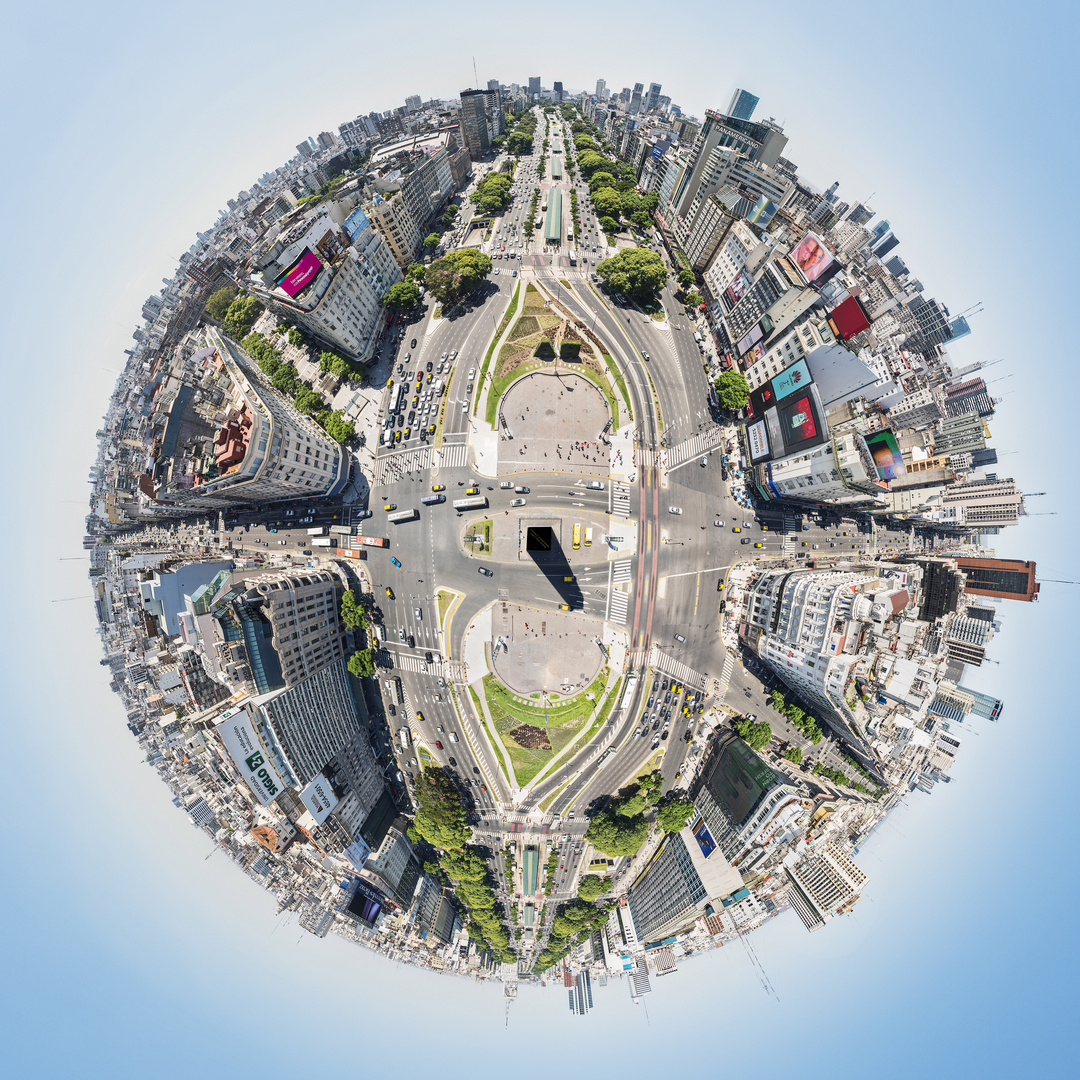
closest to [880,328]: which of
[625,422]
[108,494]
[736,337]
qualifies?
[736,337]

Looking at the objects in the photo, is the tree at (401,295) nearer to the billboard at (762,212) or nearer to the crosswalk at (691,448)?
the crosswalk at (691,448)

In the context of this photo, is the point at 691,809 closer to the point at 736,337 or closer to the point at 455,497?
the point at 455,497

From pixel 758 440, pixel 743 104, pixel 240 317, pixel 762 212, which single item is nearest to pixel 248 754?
pixel 240 317

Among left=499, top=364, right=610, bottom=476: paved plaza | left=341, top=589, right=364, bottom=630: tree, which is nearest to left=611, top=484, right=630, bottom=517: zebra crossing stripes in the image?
left=499, top=364, right=610, bottom=476: paved plaza

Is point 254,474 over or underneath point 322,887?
over

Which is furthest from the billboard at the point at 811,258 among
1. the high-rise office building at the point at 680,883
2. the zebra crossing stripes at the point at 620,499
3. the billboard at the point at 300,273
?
the high-rise office building at the point at 680,883

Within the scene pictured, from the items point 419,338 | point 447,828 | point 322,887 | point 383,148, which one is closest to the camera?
point 447,828
